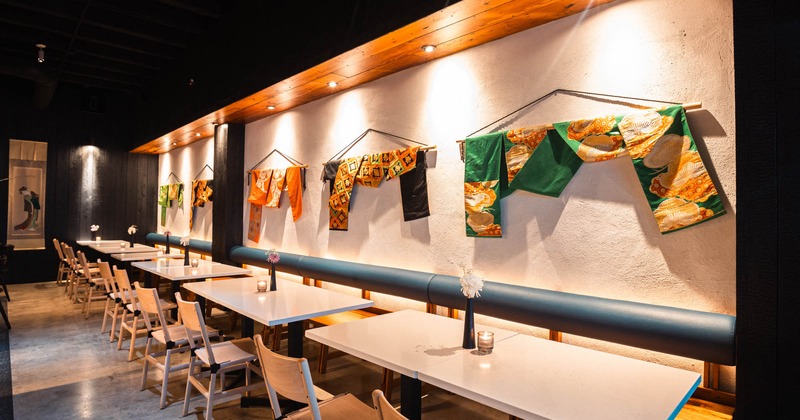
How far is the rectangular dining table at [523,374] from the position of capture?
5.00 feet

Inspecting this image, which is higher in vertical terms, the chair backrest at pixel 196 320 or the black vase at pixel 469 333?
the black vase at pixel 469 333

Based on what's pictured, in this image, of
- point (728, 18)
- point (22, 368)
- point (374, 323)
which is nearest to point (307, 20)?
point (374, 323)

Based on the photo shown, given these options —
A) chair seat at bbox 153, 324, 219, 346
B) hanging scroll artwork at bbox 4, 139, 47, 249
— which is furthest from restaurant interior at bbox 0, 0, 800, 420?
hanging scroll artwork at bbox 4, 139, 47, 249

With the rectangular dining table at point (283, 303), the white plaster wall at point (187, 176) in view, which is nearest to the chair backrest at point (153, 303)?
the rectangular dining table at point (283, 303)

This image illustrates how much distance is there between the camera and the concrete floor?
3.20 meters

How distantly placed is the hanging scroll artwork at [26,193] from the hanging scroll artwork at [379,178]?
7.52 m

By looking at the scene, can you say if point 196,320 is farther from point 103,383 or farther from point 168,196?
point 168,196

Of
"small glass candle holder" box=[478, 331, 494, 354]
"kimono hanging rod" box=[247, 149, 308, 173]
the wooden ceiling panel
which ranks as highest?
the wooden ceiling panel

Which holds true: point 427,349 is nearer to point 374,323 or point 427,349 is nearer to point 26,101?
point 374,323

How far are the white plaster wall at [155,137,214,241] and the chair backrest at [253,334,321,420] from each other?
20.3ft

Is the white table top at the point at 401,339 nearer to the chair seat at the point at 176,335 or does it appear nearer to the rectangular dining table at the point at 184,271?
the chair seat at the point at 176,335

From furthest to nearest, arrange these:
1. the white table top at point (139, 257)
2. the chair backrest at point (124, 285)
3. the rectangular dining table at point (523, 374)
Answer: the white table top at point (139, 257)
the chair backrest at point (124, 285)
the rectangular dining table at point (523, 374)

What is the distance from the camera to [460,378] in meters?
1.76

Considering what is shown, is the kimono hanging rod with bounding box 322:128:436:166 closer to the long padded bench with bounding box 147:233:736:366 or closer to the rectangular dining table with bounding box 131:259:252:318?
the long padded bench with bounding box 147:233:736:366
